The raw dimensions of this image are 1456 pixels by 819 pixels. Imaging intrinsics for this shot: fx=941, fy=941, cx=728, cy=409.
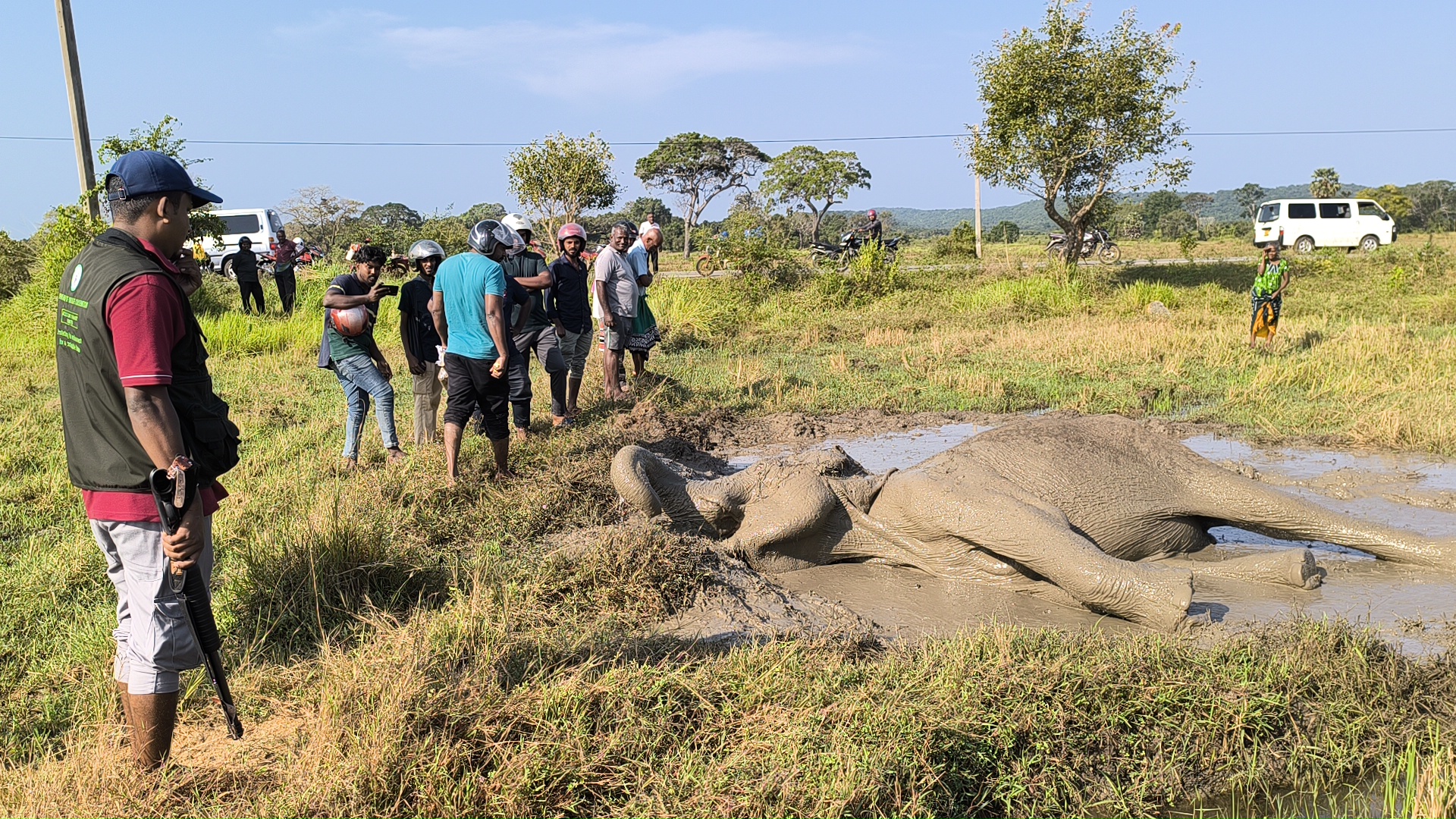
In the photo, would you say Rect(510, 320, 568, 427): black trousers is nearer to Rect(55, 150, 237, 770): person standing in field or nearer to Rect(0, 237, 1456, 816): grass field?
Rect(0, 237, 1456, 816): grass field

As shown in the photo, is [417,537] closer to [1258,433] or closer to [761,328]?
[1258,433]

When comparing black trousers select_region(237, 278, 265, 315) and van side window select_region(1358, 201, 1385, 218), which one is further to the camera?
van side window select_region(1358, 201, 1385, 218)

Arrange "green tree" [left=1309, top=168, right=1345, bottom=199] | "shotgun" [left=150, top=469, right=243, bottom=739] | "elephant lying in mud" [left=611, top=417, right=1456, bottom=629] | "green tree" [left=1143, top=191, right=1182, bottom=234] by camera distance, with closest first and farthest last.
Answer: "shotgun" [left=150, top=469, right=243, bottom=739], "elephant lying in mud" [left=611, top=417, right=1456, bottom=629], "green tree" [left=1309, top=168, right=1345, bottom=199], "green tree" [left=1143, top=191, right=1182, bottom=234]

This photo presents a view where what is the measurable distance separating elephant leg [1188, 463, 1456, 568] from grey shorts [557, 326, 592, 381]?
5489mm

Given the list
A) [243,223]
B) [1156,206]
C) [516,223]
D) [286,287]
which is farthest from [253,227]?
[1156,206]

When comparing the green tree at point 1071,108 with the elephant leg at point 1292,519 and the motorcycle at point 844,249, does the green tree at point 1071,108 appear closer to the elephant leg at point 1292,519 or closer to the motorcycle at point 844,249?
the motorcycle at point 844,249

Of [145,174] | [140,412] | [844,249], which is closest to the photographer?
[140,412]

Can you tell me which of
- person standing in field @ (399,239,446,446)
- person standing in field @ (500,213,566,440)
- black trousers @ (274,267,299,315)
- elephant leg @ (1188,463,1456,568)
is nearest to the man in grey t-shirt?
person standing in field @ (500,213,566,440)

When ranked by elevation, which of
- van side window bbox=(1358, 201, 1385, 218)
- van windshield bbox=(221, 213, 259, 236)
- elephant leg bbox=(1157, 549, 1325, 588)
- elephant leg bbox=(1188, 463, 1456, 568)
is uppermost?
van windshield bbox=(221, 213, 259, 236)

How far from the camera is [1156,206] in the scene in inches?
2936

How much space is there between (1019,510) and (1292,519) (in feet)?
4.90

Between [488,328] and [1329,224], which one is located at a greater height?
[1329,224]

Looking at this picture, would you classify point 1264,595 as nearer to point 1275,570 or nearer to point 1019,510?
point 1275,570

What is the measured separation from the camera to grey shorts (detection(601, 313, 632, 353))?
28.1 ft
